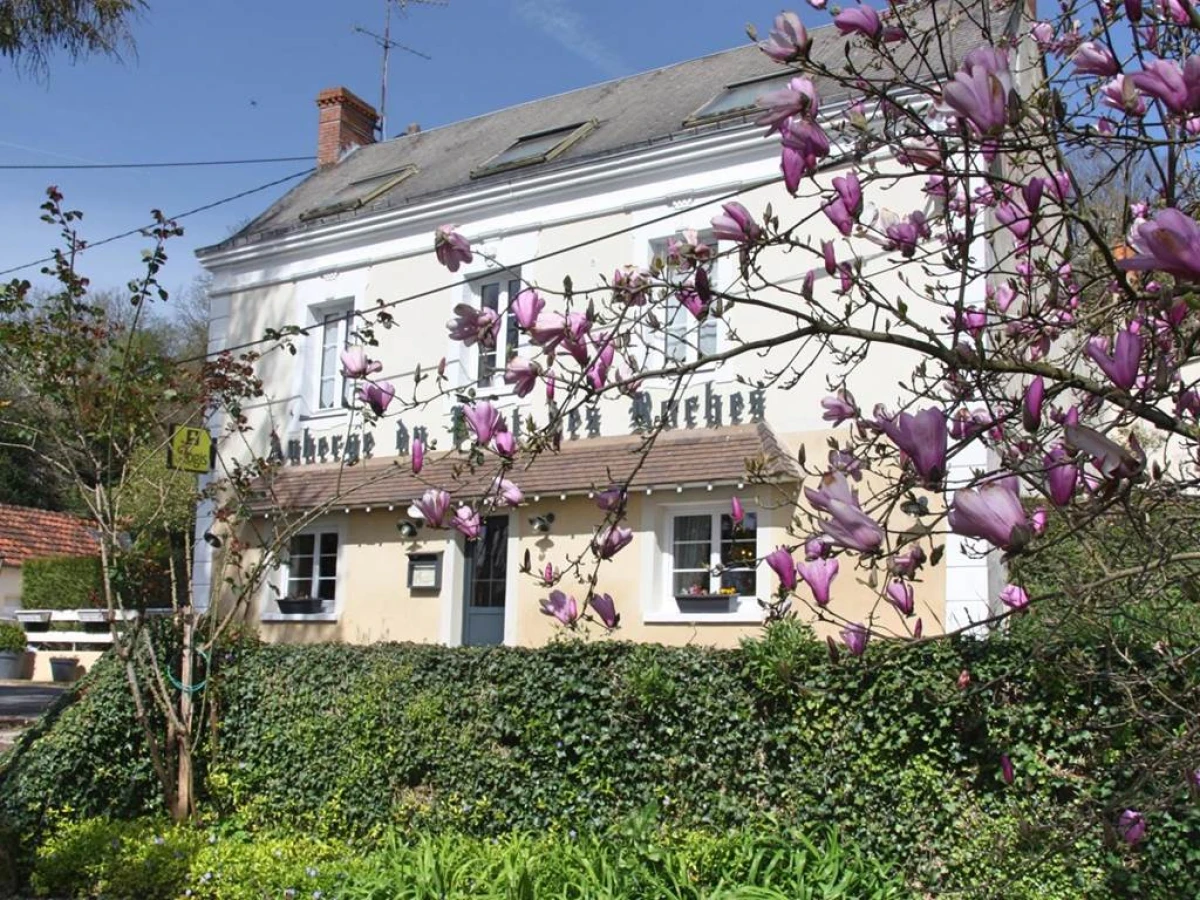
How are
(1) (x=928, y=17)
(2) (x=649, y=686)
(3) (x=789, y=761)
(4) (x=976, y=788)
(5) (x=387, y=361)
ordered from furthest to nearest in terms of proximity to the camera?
(5) (x=387, y=361), (1) (x=928, y=17), (2) (x=649, y=686), (3) (x=789, y=761), (4) (x=976, y=788)

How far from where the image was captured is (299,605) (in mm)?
14523

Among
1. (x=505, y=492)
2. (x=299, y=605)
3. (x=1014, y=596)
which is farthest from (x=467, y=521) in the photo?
(x=299, y=605)

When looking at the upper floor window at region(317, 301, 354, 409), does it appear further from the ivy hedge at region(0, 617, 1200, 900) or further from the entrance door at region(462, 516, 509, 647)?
the ivy hedge at region(0, 617, 1200, 900)

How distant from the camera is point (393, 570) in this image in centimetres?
1394

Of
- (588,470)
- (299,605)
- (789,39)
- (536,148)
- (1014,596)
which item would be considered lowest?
(299,605)

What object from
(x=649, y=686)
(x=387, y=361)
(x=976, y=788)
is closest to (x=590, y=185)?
(x=387, y=361)

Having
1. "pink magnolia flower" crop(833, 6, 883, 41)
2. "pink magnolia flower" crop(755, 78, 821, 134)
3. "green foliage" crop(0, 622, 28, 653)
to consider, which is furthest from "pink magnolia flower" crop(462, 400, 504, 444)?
"green foliage" crop(0, 622, 28, 653)

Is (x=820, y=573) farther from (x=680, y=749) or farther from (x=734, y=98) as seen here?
(x=734, y=98)

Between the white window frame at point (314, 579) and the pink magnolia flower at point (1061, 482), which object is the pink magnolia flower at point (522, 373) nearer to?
the pink magnolia flower at point (1061, 482)

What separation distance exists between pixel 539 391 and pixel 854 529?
31.8 ft

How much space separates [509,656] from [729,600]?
4059mm

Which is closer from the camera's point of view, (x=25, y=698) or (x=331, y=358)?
(x=331, y=358)

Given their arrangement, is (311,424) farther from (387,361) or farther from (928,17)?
(928,17)

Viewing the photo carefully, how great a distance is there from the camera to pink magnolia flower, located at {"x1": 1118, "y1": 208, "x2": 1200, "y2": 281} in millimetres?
1798
